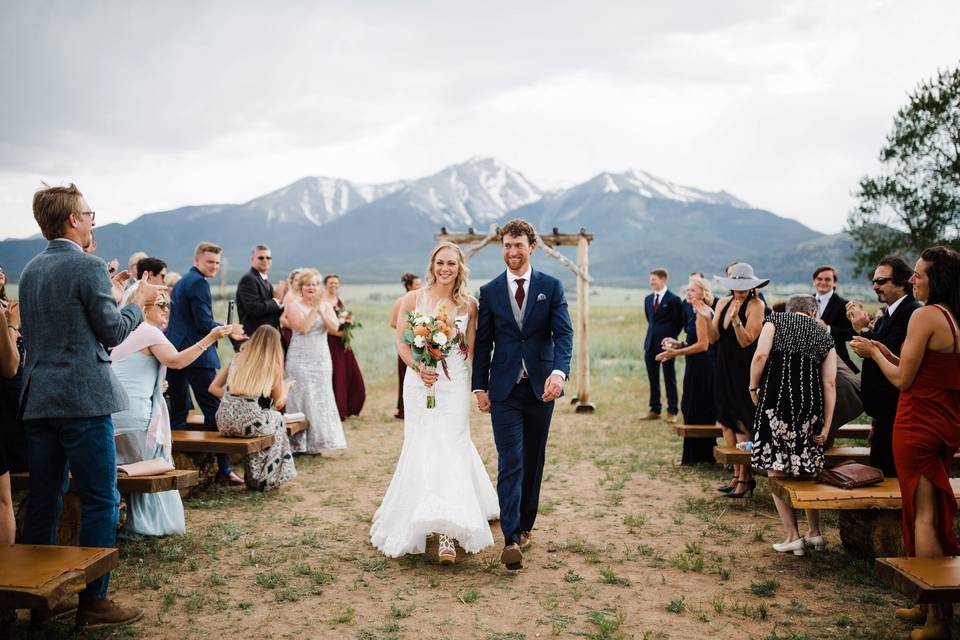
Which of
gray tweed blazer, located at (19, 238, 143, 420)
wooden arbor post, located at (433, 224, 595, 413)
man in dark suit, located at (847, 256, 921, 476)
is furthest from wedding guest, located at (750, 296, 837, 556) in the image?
wooden arbor post, located at (433, 224, 595, 413)

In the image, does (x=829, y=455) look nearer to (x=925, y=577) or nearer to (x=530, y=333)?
(x=925, y=577)

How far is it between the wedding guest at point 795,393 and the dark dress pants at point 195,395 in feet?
18.5

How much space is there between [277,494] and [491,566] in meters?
3.14

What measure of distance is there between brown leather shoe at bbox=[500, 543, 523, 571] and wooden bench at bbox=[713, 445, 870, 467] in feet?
8.54

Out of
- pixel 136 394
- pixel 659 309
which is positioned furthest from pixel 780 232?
pixel 136 394

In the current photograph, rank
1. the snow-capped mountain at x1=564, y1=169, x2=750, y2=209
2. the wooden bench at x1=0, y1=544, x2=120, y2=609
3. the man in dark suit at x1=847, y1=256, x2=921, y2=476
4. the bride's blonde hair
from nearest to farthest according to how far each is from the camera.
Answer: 1. the wooden bench at x1=0, y1=544, x2=120, y2=609
2. the man in dark suit at x1=847, y1=256, x2=921, y2=476
3. the bride's blonde hair
4. the snow-capped mountain at x1=564, y1=169, x2=750, y2=209

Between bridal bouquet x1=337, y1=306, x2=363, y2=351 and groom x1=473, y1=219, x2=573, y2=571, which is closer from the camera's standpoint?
groom x1=473, y1=219, x2=573, y2=571

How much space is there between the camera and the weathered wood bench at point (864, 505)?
15.7 ft

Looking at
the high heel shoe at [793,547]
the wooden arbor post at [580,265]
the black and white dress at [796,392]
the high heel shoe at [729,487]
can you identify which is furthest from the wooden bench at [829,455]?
the wooden arbor post at [580,265]

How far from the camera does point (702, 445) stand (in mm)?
8648

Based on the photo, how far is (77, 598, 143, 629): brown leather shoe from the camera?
3.92m

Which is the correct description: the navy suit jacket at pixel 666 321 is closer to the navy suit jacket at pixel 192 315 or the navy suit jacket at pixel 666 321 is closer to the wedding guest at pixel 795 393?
the wedding guest at pixel 795 393

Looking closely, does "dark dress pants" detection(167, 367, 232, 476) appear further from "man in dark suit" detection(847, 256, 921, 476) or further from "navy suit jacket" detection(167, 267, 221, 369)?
"man in dark suit" detection(847, 256, 921, 476)

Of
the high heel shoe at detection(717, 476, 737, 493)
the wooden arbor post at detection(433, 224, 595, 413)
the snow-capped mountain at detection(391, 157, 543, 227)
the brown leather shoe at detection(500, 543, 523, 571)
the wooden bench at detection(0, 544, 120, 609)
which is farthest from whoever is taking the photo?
the snow-capped mountain at detection(391, 157, 543, 227)
